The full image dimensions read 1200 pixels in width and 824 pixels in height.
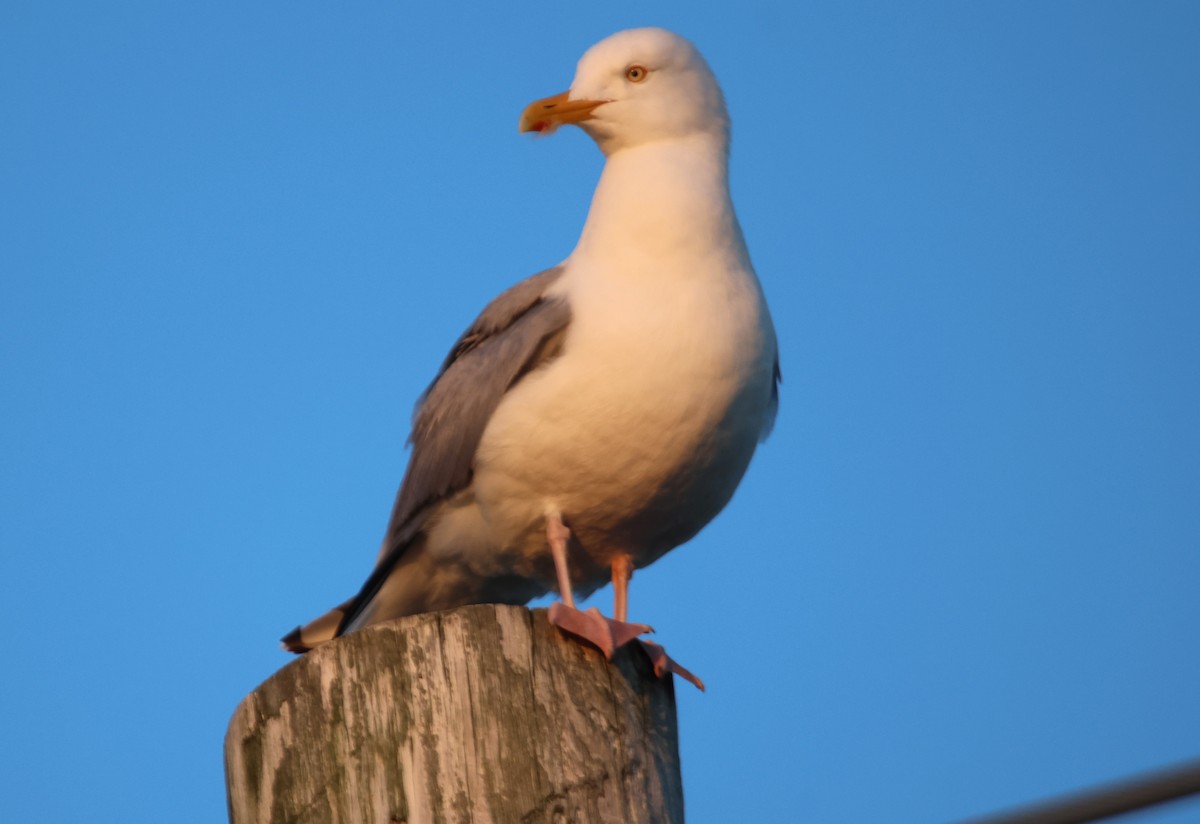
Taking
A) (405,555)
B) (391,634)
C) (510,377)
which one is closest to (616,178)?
(510,377)

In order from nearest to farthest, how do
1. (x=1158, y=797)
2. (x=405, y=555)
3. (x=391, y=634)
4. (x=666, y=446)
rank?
(x=1158, y=797), (x=391, y=634), (x=666, y=446), (x=405, y=555)

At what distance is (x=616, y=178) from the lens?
6.50m

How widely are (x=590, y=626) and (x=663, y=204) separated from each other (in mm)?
2495

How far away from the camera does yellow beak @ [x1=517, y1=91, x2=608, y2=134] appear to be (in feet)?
21.9

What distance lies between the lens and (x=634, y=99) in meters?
6.64

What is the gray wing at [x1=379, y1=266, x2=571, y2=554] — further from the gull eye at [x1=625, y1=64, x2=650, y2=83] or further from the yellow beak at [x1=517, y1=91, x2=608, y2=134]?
the gull eye at [x1=625, y1=64, x2=650, y2=83]

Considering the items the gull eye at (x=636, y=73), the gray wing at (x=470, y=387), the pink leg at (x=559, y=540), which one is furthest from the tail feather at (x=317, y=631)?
the gull eye at (x=636, y=73)

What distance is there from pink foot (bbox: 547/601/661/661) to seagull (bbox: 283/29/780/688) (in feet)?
3.60

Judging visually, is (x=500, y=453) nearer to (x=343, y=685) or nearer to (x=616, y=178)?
(x=616, y=178)

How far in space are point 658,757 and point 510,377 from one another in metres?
2.46

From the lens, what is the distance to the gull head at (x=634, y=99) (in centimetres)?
662

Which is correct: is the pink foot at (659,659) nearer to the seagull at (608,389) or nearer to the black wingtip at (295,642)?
the seagull at (608,389)

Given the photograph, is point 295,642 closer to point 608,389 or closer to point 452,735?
point 608,389

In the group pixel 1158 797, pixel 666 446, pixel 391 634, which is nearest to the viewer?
pixel 1158 797
